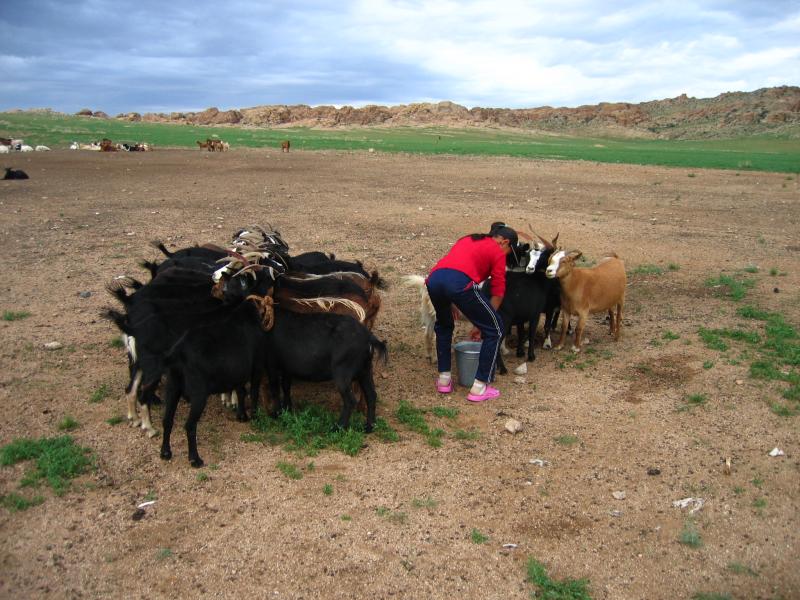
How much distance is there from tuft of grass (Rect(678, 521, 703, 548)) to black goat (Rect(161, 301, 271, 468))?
398cm

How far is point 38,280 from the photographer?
36.9ft

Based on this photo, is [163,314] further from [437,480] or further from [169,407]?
[437,480]

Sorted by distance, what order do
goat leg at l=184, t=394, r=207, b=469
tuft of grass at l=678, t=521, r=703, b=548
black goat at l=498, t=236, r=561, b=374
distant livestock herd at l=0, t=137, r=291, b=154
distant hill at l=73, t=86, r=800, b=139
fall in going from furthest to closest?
1. distant hill at l=73, t=86, r=800, b=139
2. distant livestock herd at l=0, t=137, r=291, b=154
3. black goat at l=498, t=236, r=561, b=374
4. goat leg at l=184, t=394, r=207, b=469
5. tuft of grass at l=678, t=521, r=703, b=548

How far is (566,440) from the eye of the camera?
631cm

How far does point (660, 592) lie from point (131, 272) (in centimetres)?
1059

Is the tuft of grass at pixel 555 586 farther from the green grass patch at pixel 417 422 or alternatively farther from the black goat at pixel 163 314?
the black goat at pixel 163 314

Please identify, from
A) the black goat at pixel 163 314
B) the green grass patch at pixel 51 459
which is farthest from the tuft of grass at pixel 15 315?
the green grass patch at pixel 51 459

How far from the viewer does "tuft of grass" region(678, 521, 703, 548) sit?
4.77 meters

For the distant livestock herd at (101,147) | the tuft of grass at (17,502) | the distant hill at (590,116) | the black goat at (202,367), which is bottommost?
the tuft of grass at (17,502)

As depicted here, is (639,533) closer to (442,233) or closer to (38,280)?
(38,280)

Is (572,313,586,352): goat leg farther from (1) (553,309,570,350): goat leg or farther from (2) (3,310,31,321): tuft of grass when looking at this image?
(2) (3,310,31,321): tuft of grass

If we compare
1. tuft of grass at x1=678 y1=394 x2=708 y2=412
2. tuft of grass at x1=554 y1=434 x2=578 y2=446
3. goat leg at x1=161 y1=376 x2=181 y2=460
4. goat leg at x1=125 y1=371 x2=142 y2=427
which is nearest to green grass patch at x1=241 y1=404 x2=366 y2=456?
goat leg at x1=161 y1=376 x2=181 y2=460

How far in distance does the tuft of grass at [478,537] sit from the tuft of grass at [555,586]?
1.39 ft

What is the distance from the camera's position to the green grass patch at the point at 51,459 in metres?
5.39
